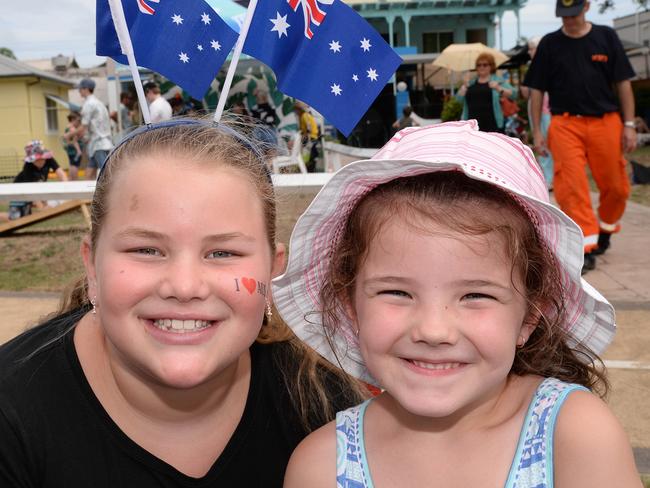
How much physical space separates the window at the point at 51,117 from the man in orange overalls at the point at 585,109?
28.4 metres

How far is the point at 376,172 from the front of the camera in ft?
5.38

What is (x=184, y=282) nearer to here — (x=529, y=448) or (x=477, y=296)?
(x=477, y=296)

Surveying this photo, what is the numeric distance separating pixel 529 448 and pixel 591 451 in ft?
0.47

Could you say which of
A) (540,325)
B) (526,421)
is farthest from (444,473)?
(540,325)

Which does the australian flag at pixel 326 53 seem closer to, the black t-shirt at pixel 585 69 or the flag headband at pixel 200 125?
the flag headband at pixel 200 125

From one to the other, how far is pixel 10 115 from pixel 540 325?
1232 inches

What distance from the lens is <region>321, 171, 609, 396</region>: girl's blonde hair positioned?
164 cm

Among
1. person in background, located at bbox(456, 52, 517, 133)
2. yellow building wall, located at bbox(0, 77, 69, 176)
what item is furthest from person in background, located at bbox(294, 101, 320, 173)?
yellow building wall, located at bbox(0, 77, 69, 176)

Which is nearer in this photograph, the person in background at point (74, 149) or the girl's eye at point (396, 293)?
the girl's eye at point (396, 293)

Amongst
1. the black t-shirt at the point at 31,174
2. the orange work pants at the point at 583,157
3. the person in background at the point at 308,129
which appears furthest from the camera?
the person in background at the point at 308,129

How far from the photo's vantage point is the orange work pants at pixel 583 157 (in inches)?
221

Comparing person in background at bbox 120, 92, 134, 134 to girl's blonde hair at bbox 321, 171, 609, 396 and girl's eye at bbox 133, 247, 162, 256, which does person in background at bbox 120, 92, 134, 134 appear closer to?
girl's eye at bbox 133, 247, 162, 256

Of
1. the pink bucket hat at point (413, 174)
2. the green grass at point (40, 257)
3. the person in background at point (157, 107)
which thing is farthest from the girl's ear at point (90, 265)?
the person in background at point (157, 107)

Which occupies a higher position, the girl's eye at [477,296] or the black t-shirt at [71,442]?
the girl's eye at [477,296]
